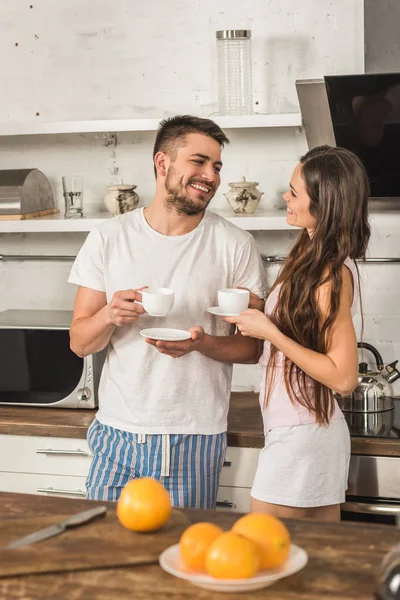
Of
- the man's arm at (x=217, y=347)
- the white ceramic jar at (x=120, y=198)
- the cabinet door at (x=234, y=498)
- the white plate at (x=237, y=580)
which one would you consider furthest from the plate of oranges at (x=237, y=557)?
the white ceramic jar at (x=120, y=198)

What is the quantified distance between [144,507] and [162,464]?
850 millimetres

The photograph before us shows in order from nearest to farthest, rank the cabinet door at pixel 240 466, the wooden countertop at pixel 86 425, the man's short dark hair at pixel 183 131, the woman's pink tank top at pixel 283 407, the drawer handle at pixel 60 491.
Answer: the woman's pink tank top at pixel 283 407
the man's short dark hair at pixel 183 131
the wooden countertop at pixel 86 425
the cabinet door at pixel 240 466
the drawer handle at pixel 60 491

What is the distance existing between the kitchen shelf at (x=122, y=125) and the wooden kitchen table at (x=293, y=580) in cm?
173

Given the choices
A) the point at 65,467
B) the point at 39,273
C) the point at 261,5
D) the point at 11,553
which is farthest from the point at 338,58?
the point at 11,553

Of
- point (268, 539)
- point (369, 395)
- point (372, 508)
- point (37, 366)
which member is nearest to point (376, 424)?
point (369, 395)

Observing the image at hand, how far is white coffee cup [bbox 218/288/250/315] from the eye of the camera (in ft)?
6.57

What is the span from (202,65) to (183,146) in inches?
36.5

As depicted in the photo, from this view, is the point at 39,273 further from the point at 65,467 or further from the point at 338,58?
the point at 338,58

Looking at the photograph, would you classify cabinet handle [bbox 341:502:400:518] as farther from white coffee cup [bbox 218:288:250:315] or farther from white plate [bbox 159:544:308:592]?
white plate [bbox 159:544:308:592]

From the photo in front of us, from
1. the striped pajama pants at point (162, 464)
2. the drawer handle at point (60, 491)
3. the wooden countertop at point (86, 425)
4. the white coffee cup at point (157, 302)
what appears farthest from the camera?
the drawer handle at point (60, 491)

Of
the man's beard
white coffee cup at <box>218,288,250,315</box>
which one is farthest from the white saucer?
the man's beard

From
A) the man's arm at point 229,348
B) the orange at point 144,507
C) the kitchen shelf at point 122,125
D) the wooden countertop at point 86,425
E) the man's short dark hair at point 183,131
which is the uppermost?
the kitchen shelf at point 122,125

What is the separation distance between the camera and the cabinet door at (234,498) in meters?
2.60

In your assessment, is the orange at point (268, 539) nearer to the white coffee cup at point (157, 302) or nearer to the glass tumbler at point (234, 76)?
the white coffee cup at point (157, 302)
